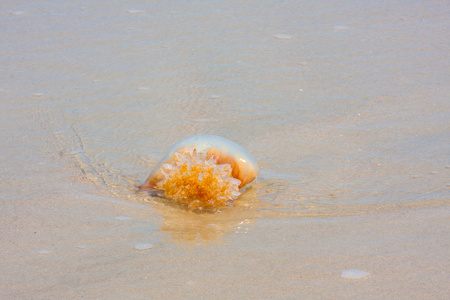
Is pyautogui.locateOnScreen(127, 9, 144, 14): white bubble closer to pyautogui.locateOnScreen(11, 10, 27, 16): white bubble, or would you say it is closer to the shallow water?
the shallow water

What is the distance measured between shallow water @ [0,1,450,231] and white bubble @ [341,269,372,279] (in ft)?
2.12

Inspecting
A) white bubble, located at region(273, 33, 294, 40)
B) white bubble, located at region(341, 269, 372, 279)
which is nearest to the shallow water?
white bubble, located at region(273, 33, 294, 40)

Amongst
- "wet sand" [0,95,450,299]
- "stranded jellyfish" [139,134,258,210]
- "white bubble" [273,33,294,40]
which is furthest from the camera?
"white bubble" [273,33,294,40]

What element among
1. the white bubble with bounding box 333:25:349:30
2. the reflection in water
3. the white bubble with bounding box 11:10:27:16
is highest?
the white bubble with bounding box 333:25:349:30

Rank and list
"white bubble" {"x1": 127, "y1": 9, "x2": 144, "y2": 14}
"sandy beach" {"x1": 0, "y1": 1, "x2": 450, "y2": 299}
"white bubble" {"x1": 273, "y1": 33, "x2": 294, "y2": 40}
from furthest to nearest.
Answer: "white bubble" {"x1": 127, "y1": 9, "x2": 144, "y2": 14}
"white bubble" {"x1": 273, "y1": 33, "x2": 294, "y2": 40}
"sandy beach" {"x1": 0, "y1": 1, "x2": 450, "y2": 299}

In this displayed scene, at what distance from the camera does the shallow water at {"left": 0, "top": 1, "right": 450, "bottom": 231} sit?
3299 millimetres

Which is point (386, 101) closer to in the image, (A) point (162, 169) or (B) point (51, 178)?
(A) point (162, 169)

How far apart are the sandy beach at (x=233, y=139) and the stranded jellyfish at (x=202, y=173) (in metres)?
0.09

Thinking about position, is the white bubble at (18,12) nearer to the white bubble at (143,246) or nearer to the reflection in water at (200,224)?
the reflection in water at (200,224)

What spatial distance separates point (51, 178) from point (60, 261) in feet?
3.27

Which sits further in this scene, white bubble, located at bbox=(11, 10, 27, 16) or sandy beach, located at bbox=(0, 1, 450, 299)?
white bubble, located at bbox=(11, 10, 27, 16)

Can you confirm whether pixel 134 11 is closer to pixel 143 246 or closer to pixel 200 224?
pixel 200 224

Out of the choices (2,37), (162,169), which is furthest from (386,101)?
(2,37)

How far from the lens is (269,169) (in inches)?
136
